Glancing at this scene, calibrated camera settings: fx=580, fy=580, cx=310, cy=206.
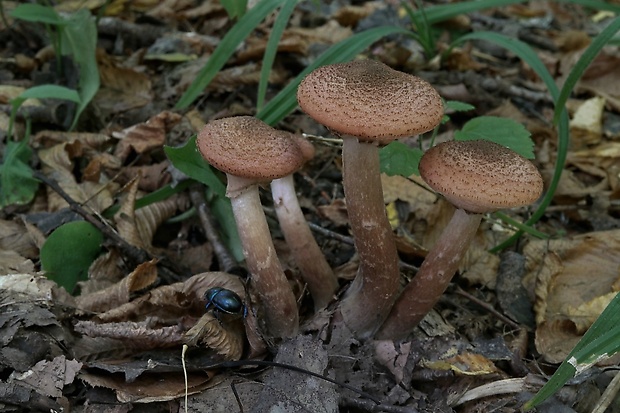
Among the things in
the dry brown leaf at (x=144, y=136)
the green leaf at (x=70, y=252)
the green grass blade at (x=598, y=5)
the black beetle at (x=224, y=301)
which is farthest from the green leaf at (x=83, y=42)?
the green grass blade at (x=598, y=5)

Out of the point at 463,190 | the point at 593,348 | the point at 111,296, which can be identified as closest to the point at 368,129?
the point at 463,190

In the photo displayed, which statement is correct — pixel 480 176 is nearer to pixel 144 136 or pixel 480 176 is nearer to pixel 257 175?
pixel 257 175

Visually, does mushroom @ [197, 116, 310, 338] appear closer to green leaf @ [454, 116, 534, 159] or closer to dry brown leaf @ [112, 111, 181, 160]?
green leaf @ [454, 116, 534, 159]

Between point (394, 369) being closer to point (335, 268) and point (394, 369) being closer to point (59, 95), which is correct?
point (335, 268)

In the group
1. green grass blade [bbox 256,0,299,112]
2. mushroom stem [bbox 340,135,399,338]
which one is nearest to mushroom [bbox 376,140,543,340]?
mushroom stem [bbox 340,135,399,338]

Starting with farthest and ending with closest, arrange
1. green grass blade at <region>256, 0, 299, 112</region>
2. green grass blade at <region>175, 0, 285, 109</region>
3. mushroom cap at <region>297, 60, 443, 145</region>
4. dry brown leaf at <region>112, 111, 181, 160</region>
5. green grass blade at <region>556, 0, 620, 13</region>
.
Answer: green grass blade at <region>556, 0, 620, 13</region>, dry brown leaf at <region>112, 111, 181, 160</region>, green grass blade at <region>175, 0, 285, 109</region>, green grass blade at <region>256, 0, 299, 112</region>, mushroom cap at <region>297, 60, 443, 145</region>

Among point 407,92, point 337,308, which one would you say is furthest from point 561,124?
point 337,308
